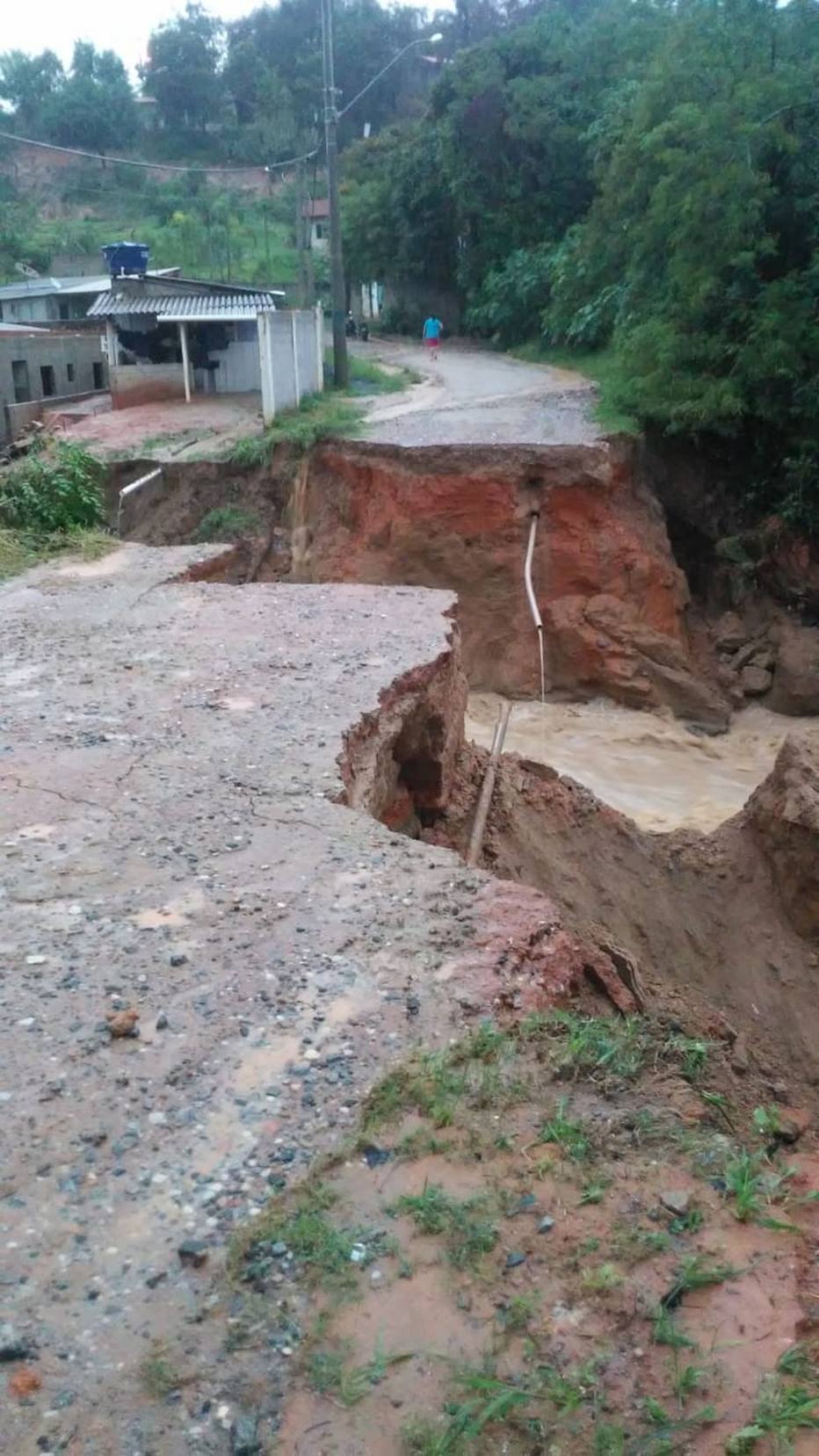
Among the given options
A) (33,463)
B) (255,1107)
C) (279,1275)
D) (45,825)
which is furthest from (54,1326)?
(33,463)

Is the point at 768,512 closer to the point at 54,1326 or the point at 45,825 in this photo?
the point at 45,825

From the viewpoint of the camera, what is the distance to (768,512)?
1512 cm

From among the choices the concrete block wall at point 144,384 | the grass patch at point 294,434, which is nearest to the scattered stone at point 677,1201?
the grass patch at point 294,434

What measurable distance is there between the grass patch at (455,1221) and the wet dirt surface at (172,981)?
311mm

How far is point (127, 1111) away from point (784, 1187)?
177 cm

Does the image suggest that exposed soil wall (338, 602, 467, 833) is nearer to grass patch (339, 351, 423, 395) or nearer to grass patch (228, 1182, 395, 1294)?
grass patch (228, 1182, 395, 1294)

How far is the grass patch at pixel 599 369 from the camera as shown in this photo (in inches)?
602

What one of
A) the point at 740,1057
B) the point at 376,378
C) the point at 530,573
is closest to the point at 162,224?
the point at 376,378

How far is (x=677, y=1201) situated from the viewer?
3025 millimetres

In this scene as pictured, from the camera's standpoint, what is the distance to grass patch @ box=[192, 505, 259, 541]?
15.3m

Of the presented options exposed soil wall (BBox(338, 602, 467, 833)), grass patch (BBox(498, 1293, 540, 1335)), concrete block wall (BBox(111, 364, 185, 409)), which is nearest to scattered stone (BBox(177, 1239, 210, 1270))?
grass patch (BBox(498, 1293, 540, 1335))

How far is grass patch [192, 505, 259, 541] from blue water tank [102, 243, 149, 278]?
1128 cm

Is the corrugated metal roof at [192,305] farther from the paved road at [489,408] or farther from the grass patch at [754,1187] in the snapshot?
the grass patch at [754,1187]

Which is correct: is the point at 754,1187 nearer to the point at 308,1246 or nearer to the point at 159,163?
the point at 308,1246
